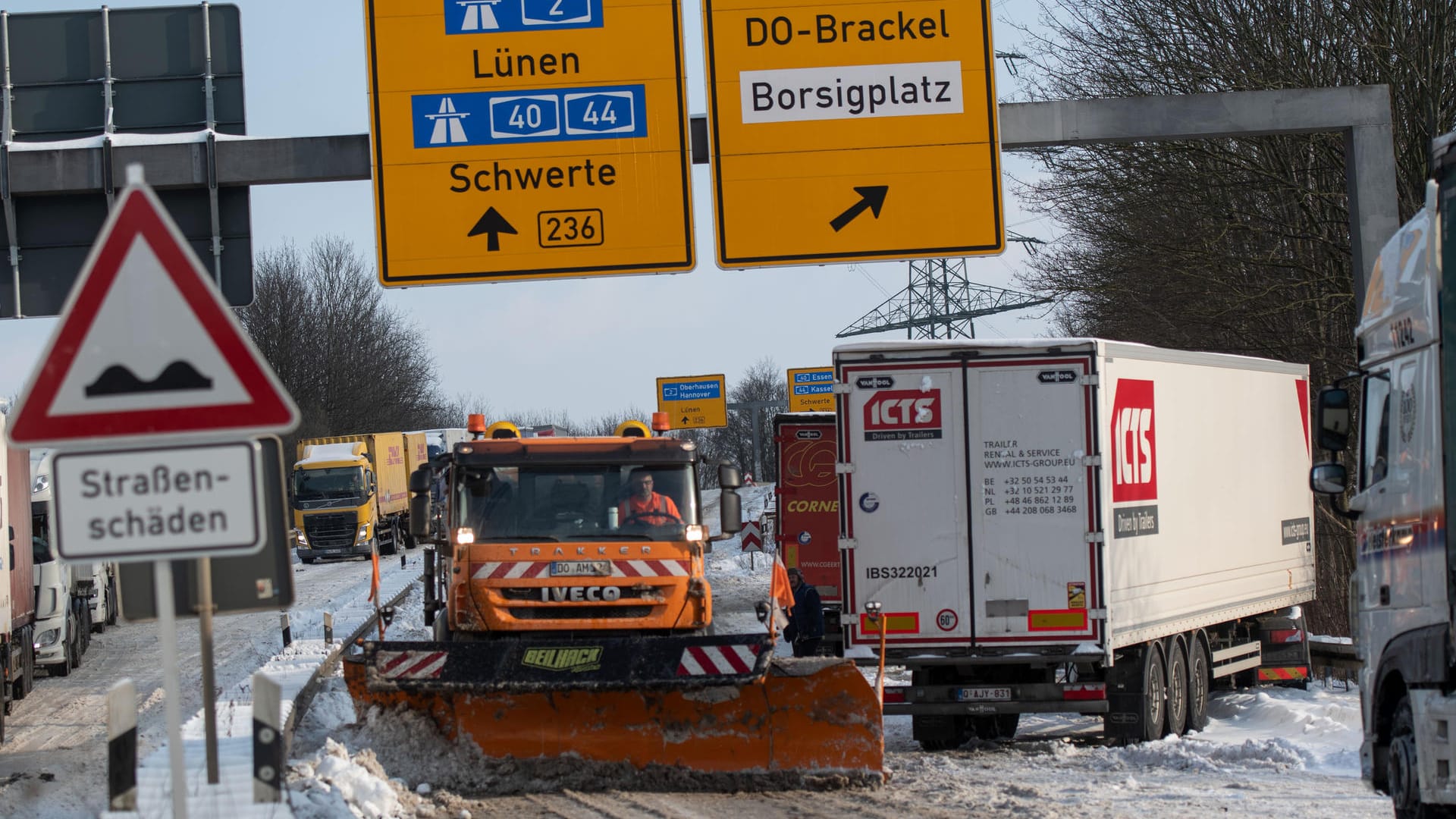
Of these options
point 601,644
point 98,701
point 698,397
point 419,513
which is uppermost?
point 698,397

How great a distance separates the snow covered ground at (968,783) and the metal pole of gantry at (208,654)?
3926mm

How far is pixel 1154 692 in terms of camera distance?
13.1m

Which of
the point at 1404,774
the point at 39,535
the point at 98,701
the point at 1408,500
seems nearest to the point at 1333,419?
the point at 1408,500

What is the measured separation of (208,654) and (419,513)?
23.8 ft

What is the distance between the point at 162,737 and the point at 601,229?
23.8 ft

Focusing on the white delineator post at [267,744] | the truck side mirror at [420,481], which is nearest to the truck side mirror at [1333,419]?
the white delineator post at [267,744]

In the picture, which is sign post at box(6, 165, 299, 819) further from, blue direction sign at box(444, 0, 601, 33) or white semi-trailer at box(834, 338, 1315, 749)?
white semi-trailer at box(834, 338, 1315, 749)

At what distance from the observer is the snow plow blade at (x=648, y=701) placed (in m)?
10.7

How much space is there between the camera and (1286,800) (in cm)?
962

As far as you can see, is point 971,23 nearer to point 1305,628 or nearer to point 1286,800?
point 1286,800

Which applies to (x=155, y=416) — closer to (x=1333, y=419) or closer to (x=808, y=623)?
(x=1333, y=419)

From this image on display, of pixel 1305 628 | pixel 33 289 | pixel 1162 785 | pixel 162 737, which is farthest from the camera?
pixel 1305 628

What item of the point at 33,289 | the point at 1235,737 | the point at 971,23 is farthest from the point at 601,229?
the point at 1235,737

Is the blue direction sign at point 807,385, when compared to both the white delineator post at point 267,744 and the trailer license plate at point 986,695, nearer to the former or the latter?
the trailer license plate at point 986,695
